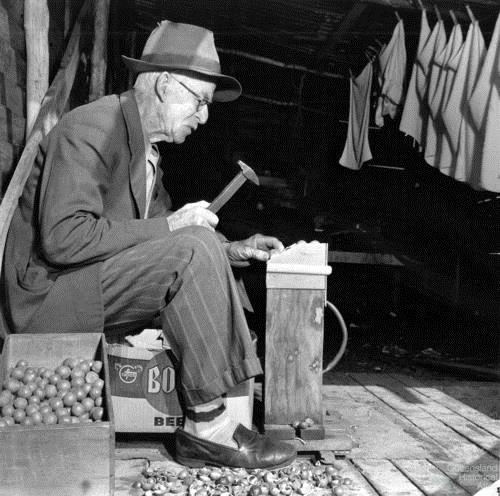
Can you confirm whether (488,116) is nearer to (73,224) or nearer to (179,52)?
(179,52)

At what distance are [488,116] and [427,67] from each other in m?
0.94

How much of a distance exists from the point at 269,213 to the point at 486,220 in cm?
291

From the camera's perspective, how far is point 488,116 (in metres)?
3.74

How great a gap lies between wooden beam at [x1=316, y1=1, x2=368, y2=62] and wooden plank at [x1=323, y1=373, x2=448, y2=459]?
9.78 feet

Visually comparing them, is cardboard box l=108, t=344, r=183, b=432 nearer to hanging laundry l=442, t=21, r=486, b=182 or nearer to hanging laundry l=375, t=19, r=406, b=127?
hanging laundry l=442, t=21, r=486, b=182

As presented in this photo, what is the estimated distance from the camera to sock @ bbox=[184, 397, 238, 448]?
219 centimetres

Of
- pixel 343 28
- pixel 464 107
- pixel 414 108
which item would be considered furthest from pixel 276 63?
pixel 464 107

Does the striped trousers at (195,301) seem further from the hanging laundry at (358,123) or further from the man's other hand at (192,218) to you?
the hanging laundry at (358,123)

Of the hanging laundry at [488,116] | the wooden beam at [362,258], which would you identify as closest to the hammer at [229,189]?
the hanging laundry at [488,116]

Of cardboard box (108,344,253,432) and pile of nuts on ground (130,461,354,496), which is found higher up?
cardboard box (108,344,253,432)

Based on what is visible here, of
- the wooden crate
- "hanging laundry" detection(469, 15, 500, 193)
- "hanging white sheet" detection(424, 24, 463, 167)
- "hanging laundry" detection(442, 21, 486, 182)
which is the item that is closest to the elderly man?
the wooden crate

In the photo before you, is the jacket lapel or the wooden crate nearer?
the wooden crate

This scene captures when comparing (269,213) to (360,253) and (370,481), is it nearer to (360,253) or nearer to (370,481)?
(360,253)

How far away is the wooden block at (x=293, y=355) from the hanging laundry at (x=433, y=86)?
239 cm
